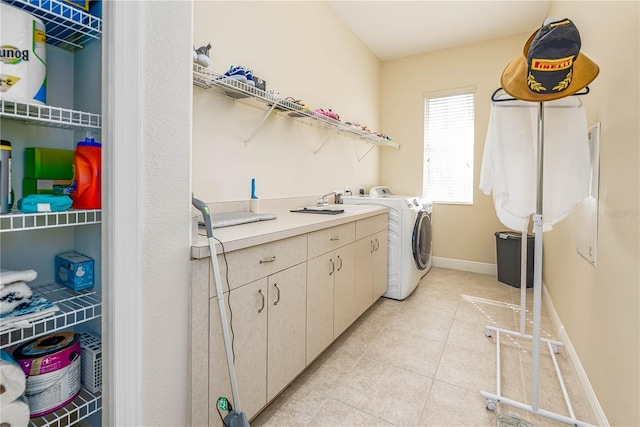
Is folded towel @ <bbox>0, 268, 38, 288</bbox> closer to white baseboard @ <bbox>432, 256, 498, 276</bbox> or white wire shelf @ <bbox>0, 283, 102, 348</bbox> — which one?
white wire shelf @ <bbox>0, 283, 102, 348</bbox>

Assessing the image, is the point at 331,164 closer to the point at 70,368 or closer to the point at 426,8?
the point at 426,8

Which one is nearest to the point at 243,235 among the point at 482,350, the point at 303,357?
the point at 303,357

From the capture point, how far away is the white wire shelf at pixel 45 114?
2.71 feet

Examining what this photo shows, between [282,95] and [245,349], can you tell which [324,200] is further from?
[245,349]

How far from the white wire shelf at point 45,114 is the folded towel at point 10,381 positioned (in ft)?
2.22

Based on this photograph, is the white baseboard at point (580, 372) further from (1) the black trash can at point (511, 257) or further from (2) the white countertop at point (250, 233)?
(2) the white countertop at point (250, 233)

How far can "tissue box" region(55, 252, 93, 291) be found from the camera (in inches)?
41.4

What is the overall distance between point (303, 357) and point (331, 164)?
2.08 m

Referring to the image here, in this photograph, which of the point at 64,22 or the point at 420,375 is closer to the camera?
the point at 64,22

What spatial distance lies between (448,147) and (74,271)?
4240mm

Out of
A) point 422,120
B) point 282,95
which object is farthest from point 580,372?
point 422,120

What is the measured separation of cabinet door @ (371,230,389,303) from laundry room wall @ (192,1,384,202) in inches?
30.0

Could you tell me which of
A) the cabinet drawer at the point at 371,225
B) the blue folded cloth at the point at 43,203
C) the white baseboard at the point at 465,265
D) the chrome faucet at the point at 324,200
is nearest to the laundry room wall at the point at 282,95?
the chrome faucet at the point at 324,200

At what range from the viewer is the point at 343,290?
2.15 metres
